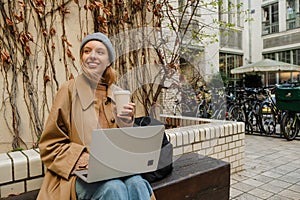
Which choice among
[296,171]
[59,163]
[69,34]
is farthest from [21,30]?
[296,171]

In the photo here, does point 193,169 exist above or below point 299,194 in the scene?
above

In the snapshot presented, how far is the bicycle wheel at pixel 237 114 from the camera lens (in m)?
5.09

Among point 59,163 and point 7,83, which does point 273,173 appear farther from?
point 7,83

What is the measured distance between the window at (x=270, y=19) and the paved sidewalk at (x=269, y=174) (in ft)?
35.5

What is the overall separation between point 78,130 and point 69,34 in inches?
58.8

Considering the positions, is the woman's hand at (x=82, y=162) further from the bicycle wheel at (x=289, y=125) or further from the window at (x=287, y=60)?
the window at (x=287, y=60)

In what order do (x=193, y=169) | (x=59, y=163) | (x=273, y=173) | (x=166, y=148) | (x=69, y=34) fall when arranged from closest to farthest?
(x=59, y=163)
(x=166, y=148)
(x=193, y=169)
(x=69, y=34)
(x=273, y=173)

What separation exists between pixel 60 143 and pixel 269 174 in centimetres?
242

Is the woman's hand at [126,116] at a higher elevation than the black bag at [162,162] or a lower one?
higher

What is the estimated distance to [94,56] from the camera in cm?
128

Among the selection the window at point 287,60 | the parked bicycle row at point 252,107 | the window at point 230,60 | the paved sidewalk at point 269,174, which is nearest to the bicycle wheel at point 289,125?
the parked bicycle row at point 252,107

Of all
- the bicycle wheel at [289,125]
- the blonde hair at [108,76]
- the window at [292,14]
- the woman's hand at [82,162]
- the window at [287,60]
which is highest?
the window at [292,14]

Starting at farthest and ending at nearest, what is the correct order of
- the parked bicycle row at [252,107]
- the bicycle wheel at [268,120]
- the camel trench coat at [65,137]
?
the bicycle wheel at [268,120] < the parked bicycle row at [252,107] < the camel trench coat at [65,137]

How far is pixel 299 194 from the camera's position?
2.13m
